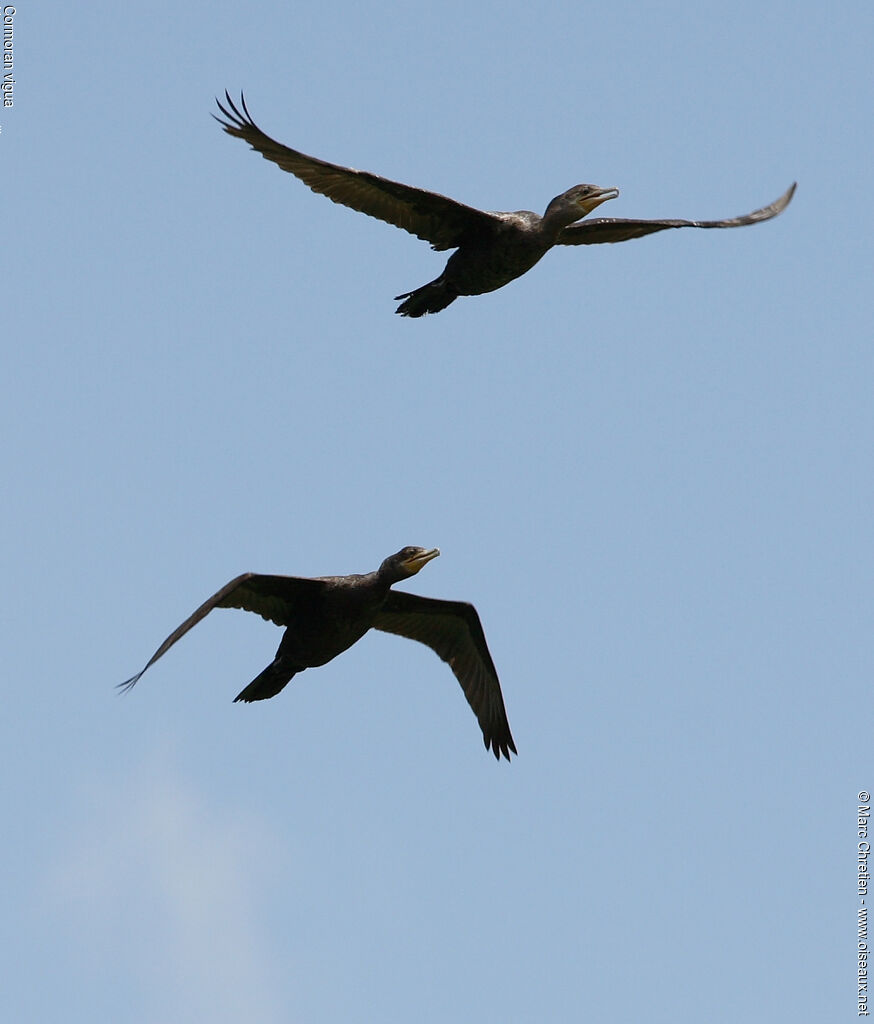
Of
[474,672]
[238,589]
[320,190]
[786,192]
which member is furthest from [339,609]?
[786,192]

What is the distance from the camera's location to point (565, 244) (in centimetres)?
1677

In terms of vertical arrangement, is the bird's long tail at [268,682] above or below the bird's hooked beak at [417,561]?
below

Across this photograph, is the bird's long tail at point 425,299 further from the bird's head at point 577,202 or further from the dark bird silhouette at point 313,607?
the dark bird silhouette at point 313,607

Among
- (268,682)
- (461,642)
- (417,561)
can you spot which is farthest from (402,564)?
(461,642)

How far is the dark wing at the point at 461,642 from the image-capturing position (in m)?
15.6

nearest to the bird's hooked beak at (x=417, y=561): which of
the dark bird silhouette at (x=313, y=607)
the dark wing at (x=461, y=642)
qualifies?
the dark bird silhouette at (x=313, y=607)

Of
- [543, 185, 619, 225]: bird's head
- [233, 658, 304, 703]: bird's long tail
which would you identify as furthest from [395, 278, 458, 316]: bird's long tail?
[233, 658, 304, 703]: bird's long tail

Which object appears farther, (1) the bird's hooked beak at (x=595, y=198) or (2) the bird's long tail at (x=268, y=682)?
(1) the bird's hooked beak at (x=595, y=198)

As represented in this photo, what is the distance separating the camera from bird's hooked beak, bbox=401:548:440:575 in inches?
555

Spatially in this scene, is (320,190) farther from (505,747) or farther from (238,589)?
(505,747)

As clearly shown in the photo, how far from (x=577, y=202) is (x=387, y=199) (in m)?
1.51

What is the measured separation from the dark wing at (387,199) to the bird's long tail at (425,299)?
14.1 inches

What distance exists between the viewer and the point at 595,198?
15.2 metres

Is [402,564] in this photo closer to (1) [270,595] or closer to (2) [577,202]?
(1) [270,595]
